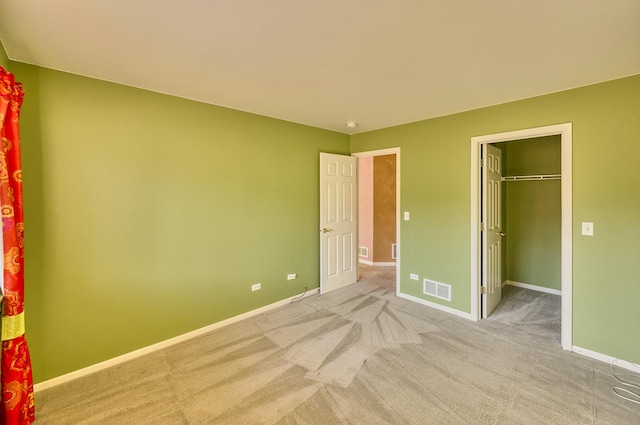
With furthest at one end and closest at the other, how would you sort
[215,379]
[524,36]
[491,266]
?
[491,266]
[215,379]
[524,36]

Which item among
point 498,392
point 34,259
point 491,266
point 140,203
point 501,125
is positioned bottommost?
point 498,392

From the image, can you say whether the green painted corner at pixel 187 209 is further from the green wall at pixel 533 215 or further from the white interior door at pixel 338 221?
the green wall at pixel 533 215

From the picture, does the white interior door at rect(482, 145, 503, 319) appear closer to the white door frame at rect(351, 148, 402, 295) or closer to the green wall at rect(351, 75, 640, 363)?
the green wall at rect(351, 75, 640, 363)

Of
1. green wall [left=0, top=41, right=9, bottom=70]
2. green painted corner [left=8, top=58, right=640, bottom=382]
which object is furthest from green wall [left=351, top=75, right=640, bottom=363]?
green wall [left=0, top=41, right=9, bottom=70]

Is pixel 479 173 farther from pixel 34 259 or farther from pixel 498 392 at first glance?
pixel 34 259

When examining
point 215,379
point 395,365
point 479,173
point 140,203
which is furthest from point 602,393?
point 140,203

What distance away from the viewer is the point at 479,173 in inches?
124

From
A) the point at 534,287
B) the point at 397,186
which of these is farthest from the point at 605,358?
the point at 397,186

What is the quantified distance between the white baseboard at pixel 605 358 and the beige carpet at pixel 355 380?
8 centimetres

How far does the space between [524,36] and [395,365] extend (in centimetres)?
258

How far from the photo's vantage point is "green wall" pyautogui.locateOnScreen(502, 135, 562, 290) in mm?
4004

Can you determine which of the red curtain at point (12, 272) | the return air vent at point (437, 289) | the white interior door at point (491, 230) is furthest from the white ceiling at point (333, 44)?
the return air vent at point (437, 289)

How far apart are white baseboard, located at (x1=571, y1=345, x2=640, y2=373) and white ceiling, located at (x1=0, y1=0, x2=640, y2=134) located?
94.2 inches

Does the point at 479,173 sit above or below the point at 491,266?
above
